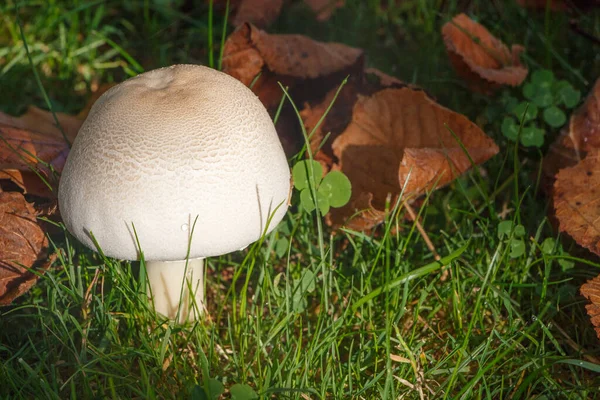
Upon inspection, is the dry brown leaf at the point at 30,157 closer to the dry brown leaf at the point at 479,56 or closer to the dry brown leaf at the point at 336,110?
the dry brown leaf at the point at 336,110

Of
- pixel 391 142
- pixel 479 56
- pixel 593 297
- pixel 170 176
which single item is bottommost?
pixel 593 297

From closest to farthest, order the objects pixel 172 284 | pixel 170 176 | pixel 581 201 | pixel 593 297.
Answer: pixel 170 176 → pixel 593 297 → pixel 172 284 → pixel 581 201

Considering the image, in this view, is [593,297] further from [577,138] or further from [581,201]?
[577,138]

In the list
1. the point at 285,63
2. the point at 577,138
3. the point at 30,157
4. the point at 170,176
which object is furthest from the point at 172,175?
the point at 577,138

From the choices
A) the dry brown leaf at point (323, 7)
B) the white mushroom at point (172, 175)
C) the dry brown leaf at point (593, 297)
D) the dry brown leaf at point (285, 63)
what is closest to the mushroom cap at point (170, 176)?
the white mushroom at point (172, 175)

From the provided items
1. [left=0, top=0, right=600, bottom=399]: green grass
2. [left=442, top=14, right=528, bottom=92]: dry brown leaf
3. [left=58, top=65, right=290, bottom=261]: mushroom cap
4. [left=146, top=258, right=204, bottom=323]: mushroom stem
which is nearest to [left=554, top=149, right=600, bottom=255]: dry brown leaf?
[left=0, top=0, right=600, bottom=399]: green grass

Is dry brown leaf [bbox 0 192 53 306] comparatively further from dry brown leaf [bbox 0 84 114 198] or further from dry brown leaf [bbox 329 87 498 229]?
dry brown leaf [bbox 329 87 498 229]

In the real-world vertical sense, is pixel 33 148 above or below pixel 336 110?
above
